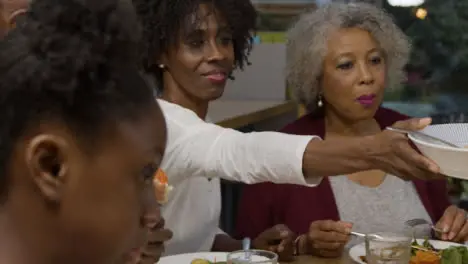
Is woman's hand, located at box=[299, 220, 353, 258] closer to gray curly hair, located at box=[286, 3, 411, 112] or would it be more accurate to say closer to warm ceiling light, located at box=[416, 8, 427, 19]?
gray curly hair, located at box=[286, 3, 411, 112]

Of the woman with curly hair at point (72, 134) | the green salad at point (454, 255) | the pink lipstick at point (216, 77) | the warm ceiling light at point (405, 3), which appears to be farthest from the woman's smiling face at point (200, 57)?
the warm ceiling light at point (405, 3)

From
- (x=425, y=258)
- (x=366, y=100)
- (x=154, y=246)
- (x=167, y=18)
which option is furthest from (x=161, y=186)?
(x=366, y=100)

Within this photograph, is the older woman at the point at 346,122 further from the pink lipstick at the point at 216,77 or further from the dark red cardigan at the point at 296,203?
the pink lipstick at the point at 216,77

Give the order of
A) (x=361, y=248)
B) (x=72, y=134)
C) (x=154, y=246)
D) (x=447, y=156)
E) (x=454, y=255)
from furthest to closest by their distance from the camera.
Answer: (x=361, y=248)
(x=454, y=255)
(x=154, y=246)
(x=447, y=156)
(x=72, y=134)

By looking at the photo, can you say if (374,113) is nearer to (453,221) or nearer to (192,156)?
(453,221)

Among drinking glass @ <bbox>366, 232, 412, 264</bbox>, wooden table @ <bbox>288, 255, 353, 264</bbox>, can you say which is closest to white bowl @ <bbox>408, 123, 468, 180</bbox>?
drinking glass @ <bbox>366, 232, 412, 264</bbox>

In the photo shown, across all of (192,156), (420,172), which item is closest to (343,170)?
(420,172)

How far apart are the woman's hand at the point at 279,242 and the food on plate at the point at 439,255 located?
16 cm

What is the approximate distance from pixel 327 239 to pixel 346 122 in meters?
0.62

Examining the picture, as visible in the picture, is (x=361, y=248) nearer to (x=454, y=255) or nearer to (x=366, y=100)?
(x=454, y=255)

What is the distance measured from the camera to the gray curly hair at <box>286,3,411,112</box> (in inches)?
85.6

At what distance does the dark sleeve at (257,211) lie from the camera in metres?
2.15

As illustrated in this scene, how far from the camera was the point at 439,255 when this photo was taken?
157 cm

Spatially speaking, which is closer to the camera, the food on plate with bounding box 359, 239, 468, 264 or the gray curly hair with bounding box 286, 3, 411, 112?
the food on plate with bounding box 359, 239, 468, 264
